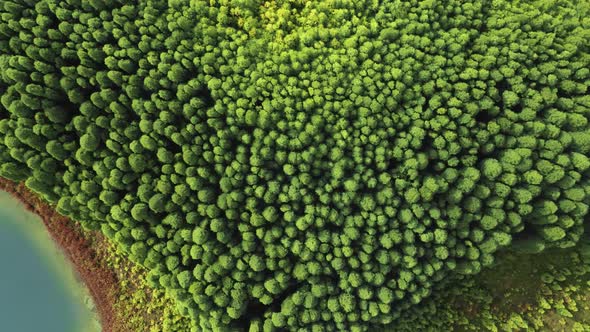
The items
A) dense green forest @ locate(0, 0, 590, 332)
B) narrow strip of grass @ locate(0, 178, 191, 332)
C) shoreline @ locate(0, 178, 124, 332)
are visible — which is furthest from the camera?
shoreline @ locate(0, 178, 124, 332)

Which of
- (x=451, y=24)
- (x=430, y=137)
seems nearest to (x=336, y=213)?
(x=430, y=137)

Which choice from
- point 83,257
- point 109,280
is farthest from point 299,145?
point 83,257

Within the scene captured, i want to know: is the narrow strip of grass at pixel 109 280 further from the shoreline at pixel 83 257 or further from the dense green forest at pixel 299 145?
the dense green forest at pixel 299 145

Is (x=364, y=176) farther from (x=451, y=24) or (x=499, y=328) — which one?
(x=499, y=328)

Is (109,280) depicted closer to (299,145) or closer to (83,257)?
(83,257)

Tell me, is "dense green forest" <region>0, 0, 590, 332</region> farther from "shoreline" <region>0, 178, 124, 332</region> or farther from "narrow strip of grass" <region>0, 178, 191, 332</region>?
"shoreline" <region>0, 178, 124, 332</region>

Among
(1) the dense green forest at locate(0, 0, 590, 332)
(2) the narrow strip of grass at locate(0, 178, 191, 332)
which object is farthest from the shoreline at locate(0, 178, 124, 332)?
(1) the dense green forest at locate(0, 0, 590, 332)
